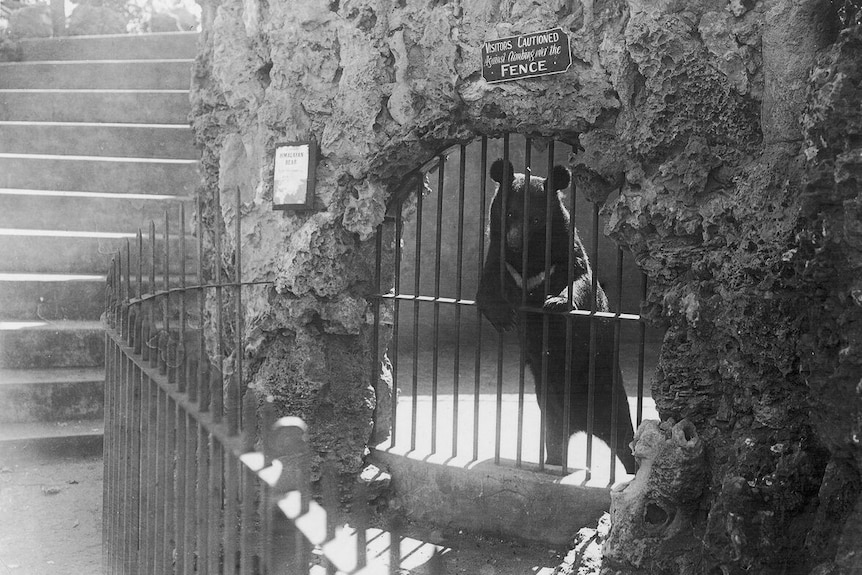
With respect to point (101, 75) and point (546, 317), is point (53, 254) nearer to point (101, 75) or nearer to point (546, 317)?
point (101, 75)

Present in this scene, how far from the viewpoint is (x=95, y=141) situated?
948 cm

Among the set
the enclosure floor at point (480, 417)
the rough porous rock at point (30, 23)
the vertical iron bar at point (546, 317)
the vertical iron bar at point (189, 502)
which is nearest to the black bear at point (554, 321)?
the vertical iron bar at point (546, 317)

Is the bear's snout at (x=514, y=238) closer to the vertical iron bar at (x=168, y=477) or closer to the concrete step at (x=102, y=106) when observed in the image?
the vertical iron bar at (x=168, y=477)

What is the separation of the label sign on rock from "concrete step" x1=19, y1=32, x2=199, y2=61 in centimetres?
782

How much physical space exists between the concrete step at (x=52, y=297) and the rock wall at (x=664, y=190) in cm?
228

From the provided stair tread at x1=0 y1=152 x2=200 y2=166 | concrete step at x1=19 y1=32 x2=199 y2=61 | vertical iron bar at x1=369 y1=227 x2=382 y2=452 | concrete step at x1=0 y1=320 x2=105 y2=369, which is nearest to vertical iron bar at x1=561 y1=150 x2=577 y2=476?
vertical iron bar at x1=369 y1=227 x2=382 y2=452

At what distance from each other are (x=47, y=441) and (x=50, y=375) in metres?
0.79

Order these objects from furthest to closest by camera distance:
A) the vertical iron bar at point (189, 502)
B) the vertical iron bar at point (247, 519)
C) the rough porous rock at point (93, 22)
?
the rough porous rock at point (93, 22), the vertical iron bar at point (189, 502), the vertical iron bar at point (247, 519)

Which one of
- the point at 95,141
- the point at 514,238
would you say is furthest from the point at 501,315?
the point at 95,141

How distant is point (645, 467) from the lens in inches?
145

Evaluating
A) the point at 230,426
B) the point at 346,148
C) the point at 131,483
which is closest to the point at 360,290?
the point at 346,148

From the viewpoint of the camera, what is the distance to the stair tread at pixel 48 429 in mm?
6355

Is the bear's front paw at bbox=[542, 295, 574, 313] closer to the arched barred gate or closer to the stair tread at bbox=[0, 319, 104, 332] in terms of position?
the arched barred gate

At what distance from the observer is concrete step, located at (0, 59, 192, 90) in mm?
10562
